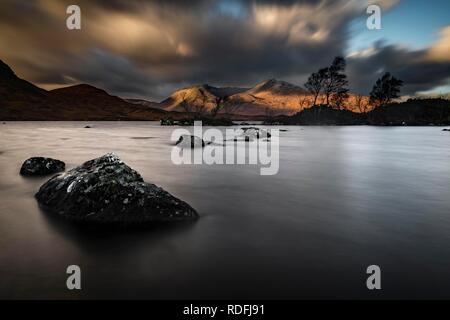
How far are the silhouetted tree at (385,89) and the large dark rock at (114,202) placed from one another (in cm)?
11153

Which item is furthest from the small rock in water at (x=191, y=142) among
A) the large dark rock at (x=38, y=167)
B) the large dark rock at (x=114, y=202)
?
the large dark rock at (x=114, y=202)

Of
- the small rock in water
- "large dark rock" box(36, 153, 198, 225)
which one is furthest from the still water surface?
the small rock in water

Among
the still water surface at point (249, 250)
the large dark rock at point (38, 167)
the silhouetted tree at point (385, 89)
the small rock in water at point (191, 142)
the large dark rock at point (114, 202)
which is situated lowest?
the still water surface at point (249, 250)

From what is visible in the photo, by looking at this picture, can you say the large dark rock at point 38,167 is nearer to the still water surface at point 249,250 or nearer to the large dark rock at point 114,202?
the still water surface at point 249,250

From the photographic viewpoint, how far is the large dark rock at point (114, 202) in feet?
16.0

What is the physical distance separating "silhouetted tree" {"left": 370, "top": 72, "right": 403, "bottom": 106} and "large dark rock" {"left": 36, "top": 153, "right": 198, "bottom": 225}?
111535mm

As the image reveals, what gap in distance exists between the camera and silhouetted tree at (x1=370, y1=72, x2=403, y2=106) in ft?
311

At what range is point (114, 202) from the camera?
4992 mm

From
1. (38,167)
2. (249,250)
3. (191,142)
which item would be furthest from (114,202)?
(191,142)

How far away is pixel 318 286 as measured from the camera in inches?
118

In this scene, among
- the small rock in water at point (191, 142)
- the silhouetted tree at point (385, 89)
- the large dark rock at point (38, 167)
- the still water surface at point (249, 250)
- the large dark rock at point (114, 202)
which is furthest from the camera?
the silhouetted tree at point (385, 89)

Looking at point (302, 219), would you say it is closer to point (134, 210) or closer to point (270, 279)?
point (270, 279)
